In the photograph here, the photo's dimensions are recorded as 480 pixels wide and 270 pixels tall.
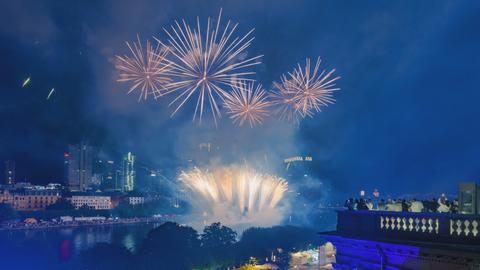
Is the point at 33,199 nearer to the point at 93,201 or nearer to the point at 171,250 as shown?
the point at 93,201

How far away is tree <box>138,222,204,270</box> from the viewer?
1730 inches

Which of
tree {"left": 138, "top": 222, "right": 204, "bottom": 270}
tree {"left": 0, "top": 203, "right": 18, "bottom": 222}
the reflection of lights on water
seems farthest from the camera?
tree {"left": 0, "top": 203, "right": 18, "bottom": 222}

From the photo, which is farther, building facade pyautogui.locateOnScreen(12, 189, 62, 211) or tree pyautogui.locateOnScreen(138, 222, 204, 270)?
building facade pyautogui.locateOnScreen(12, 189, 62, 211)

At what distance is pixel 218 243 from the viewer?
172ft

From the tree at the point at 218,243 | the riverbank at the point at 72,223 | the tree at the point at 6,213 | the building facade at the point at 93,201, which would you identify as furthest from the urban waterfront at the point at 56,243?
the building facade at the point at 93,201

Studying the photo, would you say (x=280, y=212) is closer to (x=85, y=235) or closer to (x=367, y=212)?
(x=85, y=235)

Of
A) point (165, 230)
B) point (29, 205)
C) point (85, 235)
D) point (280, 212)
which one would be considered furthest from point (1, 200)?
point (165, 230)

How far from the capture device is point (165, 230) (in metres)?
49.3

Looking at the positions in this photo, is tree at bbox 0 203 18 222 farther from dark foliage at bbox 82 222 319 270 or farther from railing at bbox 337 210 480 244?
railing at bbox 337 210 480 244

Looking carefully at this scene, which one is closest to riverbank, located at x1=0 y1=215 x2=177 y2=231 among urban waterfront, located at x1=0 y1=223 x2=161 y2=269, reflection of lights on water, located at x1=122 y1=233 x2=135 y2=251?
urban waterfront, located at x1=0 y1=223 x2=161 y2=269

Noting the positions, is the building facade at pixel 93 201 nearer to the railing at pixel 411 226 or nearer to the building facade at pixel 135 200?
the building facade at pixel 135 200

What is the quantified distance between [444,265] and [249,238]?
4999cm

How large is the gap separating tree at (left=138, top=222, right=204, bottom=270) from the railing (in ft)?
119

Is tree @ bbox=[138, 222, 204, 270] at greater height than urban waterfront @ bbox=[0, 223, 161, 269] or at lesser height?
greater
